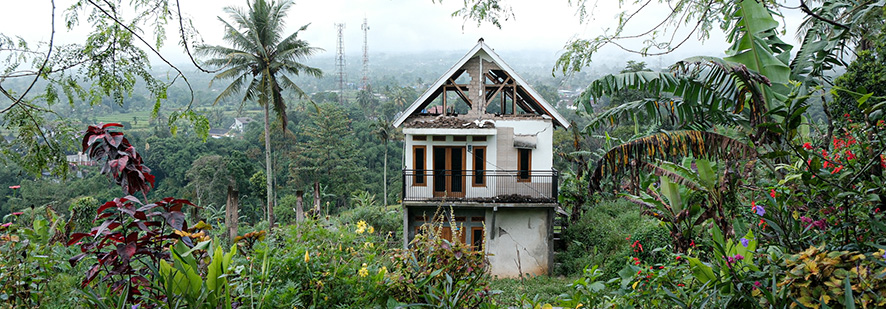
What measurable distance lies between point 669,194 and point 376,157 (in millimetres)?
38642

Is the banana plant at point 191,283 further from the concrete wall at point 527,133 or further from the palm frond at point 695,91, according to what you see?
the concrete wall at point 527,133

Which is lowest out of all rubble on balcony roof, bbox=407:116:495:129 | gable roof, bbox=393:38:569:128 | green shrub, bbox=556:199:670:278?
green shrub, bbox=556:199:670:278

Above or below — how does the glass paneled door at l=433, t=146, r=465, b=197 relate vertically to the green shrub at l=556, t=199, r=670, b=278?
above

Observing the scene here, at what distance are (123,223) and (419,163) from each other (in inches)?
399

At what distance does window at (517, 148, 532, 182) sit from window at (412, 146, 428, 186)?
2.46 meters

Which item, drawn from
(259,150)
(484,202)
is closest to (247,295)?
(484,202)

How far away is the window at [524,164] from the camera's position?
1306 centimetres

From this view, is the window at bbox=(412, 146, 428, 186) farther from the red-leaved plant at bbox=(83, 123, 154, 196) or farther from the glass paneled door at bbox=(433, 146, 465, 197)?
the red-leaved plant at bbox=(83, 123, 154, 196)

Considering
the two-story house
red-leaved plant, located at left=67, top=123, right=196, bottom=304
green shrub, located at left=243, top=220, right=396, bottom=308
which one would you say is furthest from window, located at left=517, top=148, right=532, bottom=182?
red-leaved plant, located at left=67, top=123, right=196, bottom=304

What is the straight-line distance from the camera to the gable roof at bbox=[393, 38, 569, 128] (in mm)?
12227

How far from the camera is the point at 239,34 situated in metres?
19.6

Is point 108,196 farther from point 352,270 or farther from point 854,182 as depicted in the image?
point 854,182

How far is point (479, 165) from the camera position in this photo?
13.0 meters

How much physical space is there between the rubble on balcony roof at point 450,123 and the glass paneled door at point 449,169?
0.69m
